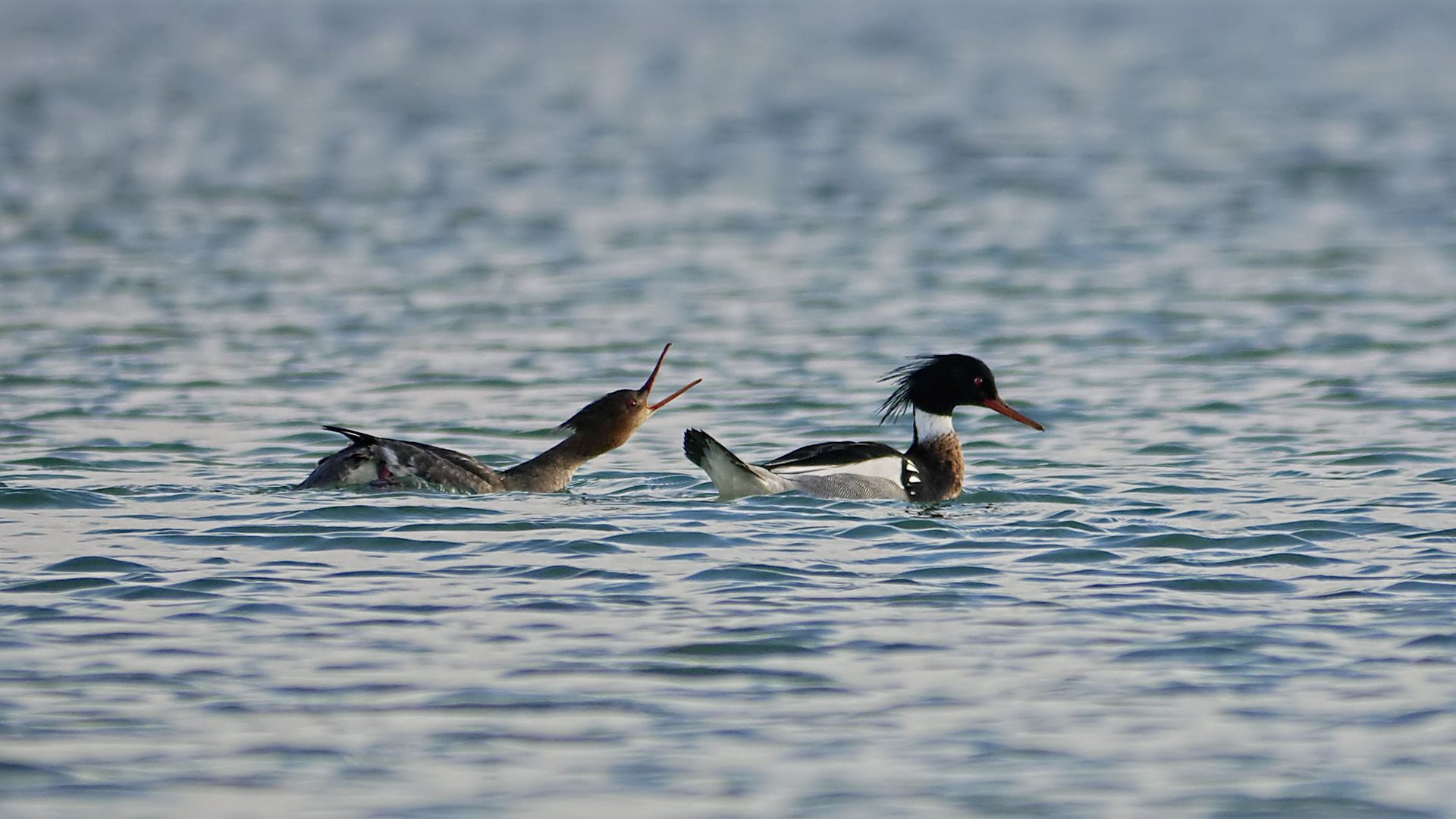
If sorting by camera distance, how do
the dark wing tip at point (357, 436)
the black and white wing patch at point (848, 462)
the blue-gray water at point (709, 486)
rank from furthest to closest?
the black and white wing patch at point (848, 462) < the dark wing tip at point (357, 436) < the blue-gray water at point (709, 486)

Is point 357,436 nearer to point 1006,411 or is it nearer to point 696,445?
point 696,445

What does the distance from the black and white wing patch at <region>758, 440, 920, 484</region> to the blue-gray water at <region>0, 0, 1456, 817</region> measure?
242mm

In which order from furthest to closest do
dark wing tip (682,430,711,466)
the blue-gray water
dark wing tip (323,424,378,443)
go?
dark wing tip (323,424,378,443) → dark wing tip (682,430,711,466) → the blue-gray water

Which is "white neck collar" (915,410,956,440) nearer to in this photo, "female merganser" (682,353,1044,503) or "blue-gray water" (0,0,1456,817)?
"female merganser" (682,353,1044,503)

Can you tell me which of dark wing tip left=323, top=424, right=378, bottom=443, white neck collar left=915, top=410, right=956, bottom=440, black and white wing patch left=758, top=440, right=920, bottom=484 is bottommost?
black and white wing patch left=758, top=440, right=920, bottom=484

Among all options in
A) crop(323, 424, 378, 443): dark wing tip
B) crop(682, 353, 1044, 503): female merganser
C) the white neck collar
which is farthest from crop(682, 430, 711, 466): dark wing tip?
the white neck collar

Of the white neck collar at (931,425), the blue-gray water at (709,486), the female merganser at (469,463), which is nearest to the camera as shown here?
the blue-gray water at (709,486)

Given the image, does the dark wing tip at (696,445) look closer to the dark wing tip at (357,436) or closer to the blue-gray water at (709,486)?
the blue-gray water at (709,486)

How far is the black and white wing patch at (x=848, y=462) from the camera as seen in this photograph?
40.7ft

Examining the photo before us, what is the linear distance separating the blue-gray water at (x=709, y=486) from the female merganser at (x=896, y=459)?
0.21 m

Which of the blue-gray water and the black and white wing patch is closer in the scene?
the blue-gray water

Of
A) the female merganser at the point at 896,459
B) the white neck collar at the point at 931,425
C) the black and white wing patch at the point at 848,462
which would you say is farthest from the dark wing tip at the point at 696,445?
the white neck collar at the point at 931,425

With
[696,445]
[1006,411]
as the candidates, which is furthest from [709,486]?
[1006,411]

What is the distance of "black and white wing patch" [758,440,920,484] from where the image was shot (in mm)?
12414
